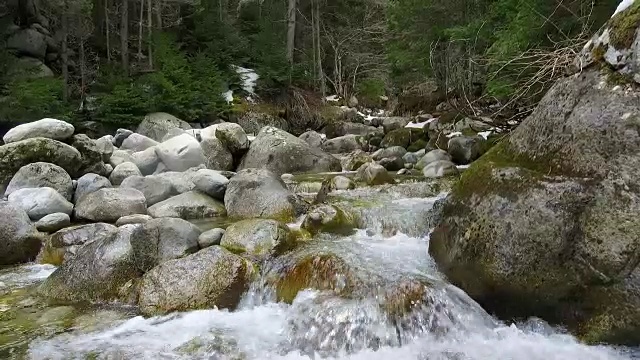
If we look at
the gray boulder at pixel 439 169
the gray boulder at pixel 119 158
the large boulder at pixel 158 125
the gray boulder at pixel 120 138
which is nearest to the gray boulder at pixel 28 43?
the large boulder at pixel 158 125

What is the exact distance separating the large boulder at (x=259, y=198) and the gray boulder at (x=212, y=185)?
222 millimetres

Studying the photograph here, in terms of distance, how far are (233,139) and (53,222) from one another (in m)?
5.08

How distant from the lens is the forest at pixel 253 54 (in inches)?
420

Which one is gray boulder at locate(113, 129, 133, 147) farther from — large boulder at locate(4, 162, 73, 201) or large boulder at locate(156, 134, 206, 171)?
large boulder at locate(4, 162, 73, 201)

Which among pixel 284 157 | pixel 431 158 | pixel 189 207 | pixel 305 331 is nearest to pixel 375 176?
pixel 431 158

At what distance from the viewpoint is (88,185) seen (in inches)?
322

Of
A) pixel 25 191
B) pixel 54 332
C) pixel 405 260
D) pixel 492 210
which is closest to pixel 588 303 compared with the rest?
pixel 492 210

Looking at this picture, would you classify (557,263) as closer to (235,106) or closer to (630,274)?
(630,274)

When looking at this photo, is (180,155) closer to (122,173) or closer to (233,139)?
(122,173)

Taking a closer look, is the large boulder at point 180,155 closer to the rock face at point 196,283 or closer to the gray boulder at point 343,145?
the gray boulder at point 343,145

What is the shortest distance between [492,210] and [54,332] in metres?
3.59

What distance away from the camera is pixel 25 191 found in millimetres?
7312

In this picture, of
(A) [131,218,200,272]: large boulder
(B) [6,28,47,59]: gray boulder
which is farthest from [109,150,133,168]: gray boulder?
(B) [6,28,47,59]: gray boulder

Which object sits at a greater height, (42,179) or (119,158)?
(119,158)
